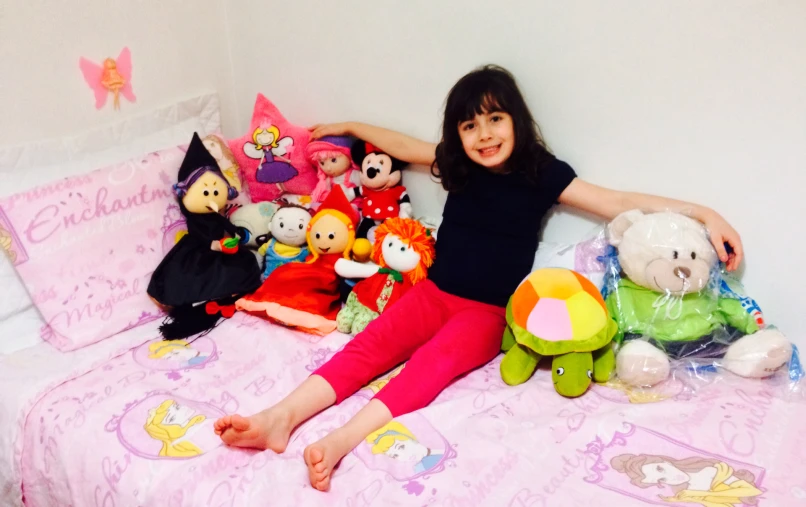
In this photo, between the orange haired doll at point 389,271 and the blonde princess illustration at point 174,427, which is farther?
the orange haired doll at point 389,271

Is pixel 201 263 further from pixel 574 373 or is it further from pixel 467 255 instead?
pixel 574 373

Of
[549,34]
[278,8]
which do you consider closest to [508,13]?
[549,34]

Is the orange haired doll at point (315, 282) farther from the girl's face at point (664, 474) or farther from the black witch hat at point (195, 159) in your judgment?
the girl's face at point (664, 474)

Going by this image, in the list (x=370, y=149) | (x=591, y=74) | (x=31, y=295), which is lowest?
(x=31, y=295)

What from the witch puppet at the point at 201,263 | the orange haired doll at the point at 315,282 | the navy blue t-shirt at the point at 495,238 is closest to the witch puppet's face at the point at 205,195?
the witch puppet at the point at 201,263

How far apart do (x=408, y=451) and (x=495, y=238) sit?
1.90ft

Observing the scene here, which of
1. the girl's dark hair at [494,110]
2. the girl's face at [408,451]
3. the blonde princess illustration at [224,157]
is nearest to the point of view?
the girl's face at [408,451]

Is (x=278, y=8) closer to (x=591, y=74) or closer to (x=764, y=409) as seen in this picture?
(x=591, y=74)

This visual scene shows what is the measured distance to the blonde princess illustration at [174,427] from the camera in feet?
3.93

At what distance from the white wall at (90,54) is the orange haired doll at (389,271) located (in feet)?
2.63

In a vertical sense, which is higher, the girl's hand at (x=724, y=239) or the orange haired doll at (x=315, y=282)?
the girl's hand at (x=724, y=239)

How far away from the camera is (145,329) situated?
159 cm

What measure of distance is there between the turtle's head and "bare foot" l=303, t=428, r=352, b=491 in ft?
1.47

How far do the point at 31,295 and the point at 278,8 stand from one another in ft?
3.34
